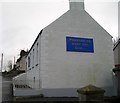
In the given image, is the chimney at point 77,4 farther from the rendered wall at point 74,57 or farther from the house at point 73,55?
the rendered wall at point 74,57

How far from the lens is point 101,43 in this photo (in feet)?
51.5

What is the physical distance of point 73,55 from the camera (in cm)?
1459

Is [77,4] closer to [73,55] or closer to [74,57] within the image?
[73,55]

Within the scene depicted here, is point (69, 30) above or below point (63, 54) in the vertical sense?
above

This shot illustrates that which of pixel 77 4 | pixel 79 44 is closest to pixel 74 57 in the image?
pixel 79 44

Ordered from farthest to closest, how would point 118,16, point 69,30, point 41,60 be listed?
point 118,16, point 69,30, point 41,60

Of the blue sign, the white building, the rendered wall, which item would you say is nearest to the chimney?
the white building

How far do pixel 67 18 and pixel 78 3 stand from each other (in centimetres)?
184

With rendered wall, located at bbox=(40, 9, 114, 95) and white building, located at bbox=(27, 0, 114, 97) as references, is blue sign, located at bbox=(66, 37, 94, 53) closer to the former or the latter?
white building, located at bbox=(27, 0, 114, 97)

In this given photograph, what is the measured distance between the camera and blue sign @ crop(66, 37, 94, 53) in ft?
47.9

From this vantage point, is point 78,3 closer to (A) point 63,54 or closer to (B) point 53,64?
(A) point 63,54

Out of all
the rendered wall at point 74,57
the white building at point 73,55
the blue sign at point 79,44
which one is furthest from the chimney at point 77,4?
the blue sign at point 79,44

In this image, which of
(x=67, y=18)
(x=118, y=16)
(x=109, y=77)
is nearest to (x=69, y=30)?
(x=67, y=18)

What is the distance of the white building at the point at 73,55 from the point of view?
543 inches
